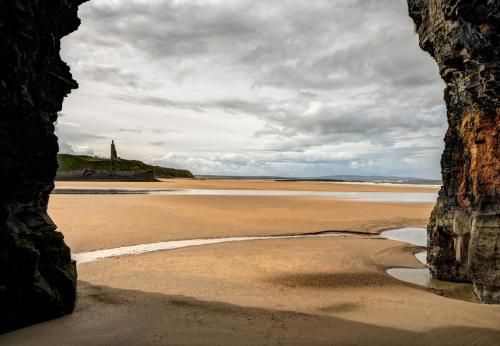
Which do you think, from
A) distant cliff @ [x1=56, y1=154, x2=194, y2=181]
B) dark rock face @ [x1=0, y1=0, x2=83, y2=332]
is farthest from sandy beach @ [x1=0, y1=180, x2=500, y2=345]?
distant cliff @ [x1=56, y1=154, x2=194, y2=181]

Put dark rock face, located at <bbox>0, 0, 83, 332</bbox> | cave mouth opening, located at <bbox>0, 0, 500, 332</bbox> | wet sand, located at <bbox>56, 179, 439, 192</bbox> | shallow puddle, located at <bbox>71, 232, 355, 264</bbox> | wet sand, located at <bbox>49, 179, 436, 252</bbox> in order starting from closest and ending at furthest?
cave mouth opening, located at <bbox>0, 0, 500, 332</bbox> → dark rock face, located at <bbox>0, 0, 83, 332</bbox> → shallow puddle, located at <bbox>71, 232, 355, 264</bbox> → wet sand, located at <bbox>49, 179, 436, 252</bbox> → wet sand, located at <bbox>56, 179, 439, 192</bbox>

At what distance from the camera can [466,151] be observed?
41.5 ft

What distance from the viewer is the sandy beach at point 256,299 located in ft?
25.4

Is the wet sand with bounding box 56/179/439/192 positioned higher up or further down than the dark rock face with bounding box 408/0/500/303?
further down

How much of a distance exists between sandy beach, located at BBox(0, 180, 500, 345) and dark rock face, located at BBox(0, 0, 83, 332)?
728 mm

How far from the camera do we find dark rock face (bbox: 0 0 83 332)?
7273 mm

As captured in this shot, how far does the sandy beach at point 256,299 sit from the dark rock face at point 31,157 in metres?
0.73

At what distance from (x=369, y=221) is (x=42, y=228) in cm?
2381

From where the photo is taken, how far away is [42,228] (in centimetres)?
888

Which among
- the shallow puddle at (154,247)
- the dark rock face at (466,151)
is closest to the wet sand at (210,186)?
the shallow puddle at (154,247)

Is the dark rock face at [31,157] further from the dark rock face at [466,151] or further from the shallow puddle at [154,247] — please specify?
the dark rock face at [466,151]

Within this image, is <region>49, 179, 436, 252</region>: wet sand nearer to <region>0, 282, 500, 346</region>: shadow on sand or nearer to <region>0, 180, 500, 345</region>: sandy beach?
<region>0, 180, 500, 345</region>: sandy beach

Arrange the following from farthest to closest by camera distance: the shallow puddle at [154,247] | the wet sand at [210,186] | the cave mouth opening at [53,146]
Answer: the wet sand at [210,186], the shallow puddle at [154,247], the cave mouth opening at [53,146]

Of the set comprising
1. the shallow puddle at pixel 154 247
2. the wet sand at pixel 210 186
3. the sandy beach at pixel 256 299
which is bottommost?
the shallow puddle at pixel 154 247
